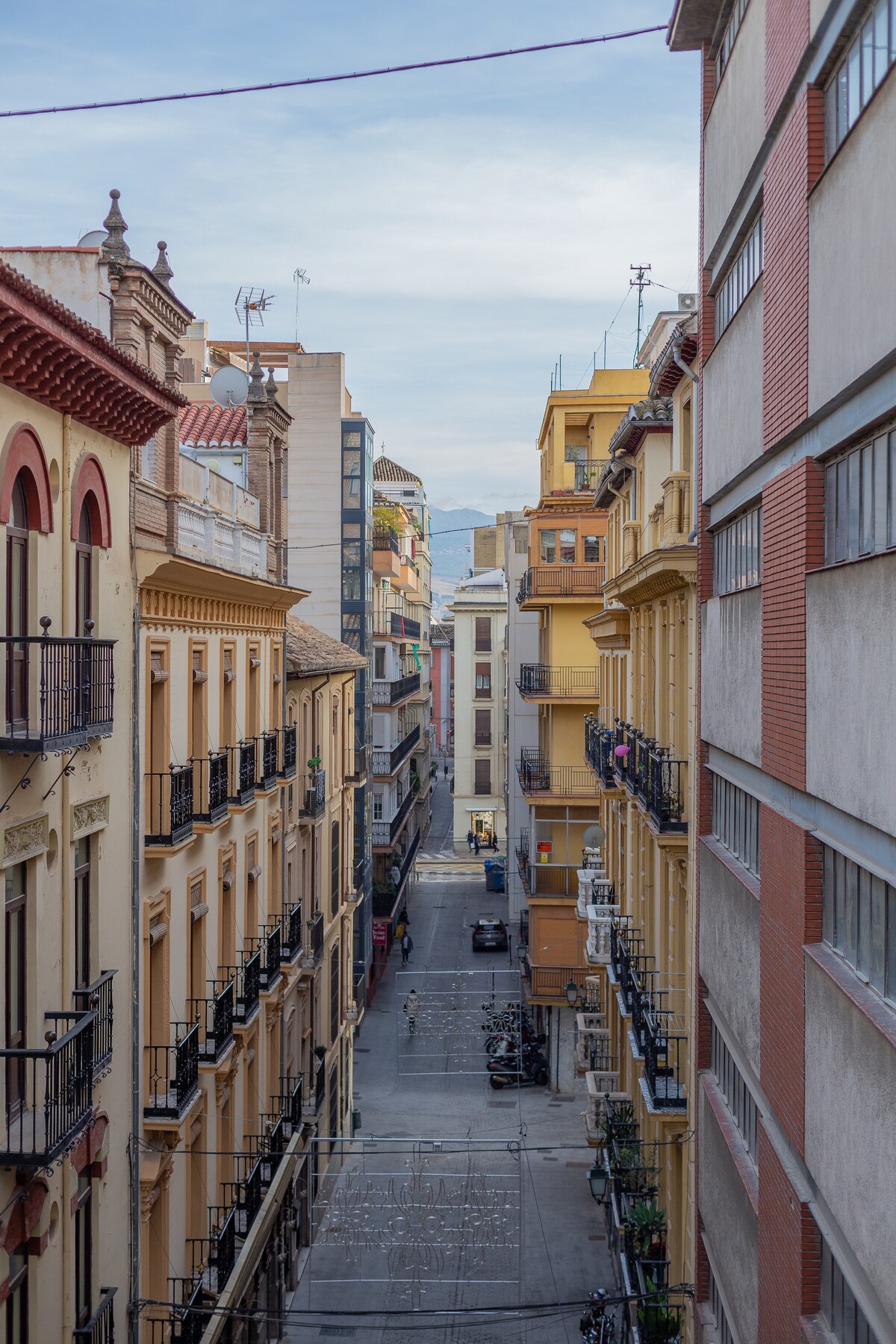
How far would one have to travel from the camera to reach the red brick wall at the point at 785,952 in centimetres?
1095

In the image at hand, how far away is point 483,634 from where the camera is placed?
270 ft

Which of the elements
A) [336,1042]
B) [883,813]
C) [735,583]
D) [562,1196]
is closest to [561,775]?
[336,1042]

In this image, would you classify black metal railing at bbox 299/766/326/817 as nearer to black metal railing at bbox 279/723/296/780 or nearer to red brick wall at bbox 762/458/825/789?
black metal railing at bbox 279/723/296/780

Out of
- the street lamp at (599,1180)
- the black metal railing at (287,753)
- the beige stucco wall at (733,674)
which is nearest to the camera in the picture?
the beige stucco wall at (733,674)

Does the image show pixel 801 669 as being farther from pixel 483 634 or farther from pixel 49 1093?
pixel 483 634

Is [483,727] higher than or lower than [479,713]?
lower

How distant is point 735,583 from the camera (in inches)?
608

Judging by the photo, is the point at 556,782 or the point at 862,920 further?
the point at 556,782

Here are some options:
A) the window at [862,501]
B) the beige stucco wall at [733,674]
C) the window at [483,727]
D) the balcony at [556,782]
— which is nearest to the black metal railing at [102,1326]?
the beige stucco wall at [733,674]

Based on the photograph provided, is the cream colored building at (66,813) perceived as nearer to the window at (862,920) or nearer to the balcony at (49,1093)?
the balcony at (49,1093)

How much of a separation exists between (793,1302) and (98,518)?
1008 centimetres

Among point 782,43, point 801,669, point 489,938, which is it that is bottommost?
point 489,938

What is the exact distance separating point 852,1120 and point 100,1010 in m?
8.28

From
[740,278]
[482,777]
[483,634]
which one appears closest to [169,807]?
[740,278]
